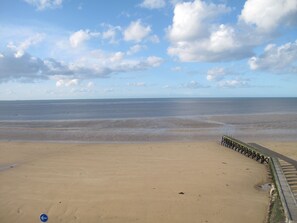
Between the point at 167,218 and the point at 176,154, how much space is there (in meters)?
11.3

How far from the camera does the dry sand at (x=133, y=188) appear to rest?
36.1 feet

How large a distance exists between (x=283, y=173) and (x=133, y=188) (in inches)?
274

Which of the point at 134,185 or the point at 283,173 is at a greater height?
the point at 283,173

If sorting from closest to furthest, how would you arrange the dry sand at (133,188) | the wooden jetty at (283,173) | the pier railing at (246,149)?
the wooden jetty at (283,173), the dry sand at (133,188), the pier railing at (246,149)

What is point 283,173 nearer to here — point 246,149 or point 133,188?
point 133,188

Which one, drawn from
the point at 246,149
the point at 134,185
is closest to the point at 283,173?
the point at 134,185

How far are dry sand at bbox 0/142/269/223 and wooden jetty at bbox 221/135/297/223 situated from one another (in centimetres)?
74

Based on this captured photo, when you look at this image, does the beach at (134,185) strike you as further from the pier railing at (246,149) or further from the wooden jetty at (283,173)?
the wooden jetty at (283,173)

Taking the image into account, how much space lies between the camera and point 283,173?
14062 mm

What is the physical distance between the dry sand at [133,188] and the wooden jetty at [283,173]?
74 centimetres

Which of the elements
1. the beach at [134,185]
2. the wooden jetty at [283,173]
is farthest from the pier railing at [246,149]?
the beach at [134,185]

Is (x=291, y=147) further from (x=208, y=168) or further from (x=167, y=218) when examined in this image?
(x=167, y=218)

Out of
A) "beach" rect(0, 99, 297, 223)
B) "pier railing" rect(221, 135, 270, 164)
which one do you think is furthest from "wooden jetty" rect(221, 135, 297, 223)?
"beach" rect(0, 99, 297, 223)

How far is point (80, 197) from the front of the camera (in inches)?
497
